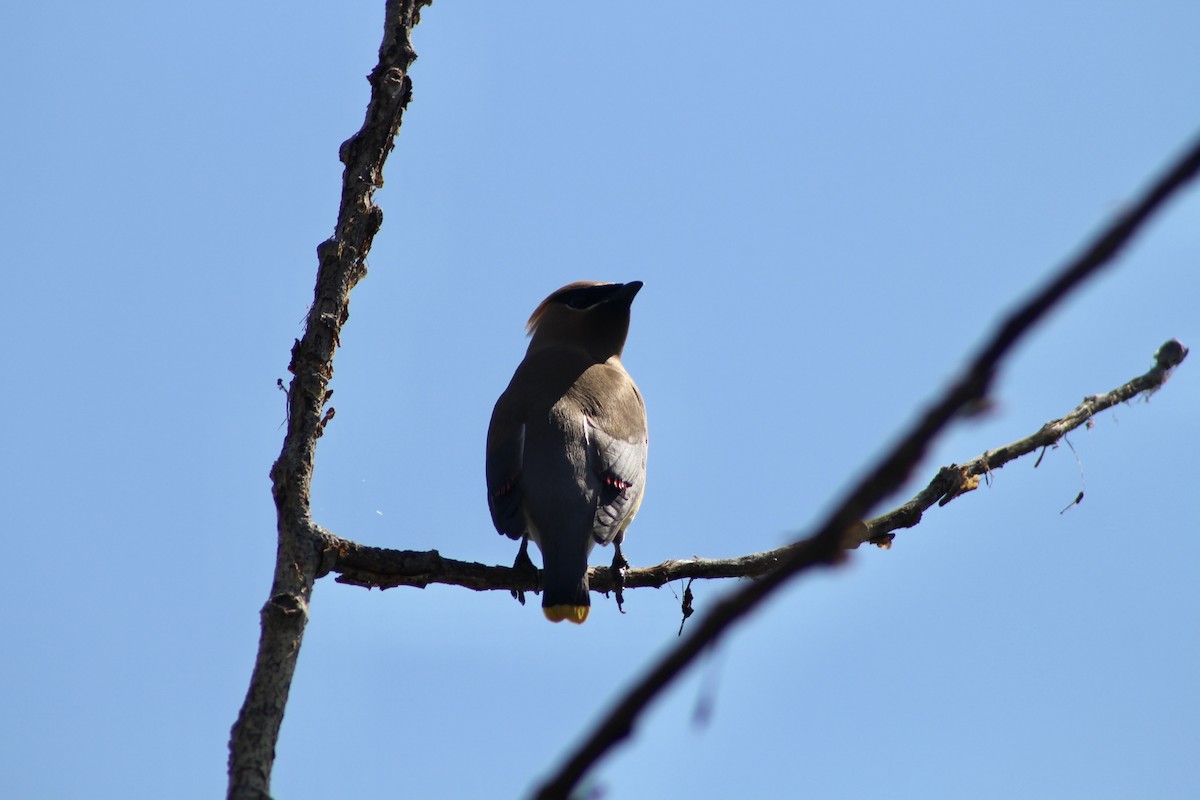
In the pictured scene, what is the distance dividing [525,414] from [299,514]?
1985 mm

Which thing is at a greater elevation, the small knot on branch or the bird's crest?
the bird's crest

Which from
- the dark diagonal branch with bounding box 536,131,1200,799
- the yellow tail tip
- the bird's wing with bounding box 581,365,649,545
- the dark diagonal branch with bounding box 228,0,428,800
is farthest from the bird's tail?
the dark diagonal branch with bounding box 536,131,1200,799

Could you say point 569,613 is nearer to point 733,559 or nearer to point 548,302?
point 733,559

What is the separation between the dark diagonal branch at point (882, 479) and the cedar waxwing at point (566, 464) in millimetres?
3604

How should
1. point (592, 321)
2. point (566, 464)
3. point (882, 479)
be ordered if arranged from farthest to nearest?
point (592, 321) < point (566, 464) < point (882, 479)

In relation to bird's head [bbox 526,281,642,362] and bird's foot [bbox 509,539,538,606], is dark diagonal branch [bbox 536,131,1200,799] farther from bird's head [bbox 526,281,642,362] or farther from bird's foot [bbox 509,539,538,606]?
bird's head [bbox 526,281,642,362]

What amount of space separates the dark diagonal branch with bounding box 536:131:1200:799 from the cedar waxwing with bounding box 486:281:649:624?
142 inches

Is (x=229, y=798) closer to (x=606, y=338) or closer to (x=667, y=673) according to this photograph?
(x=667, y=673)

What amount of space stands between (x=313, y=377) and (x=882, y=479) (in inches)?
111

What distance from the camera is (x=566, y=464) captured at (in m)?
4.80

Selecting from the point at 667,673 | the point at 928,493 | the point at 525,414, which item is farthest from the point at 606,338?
the point at 667,673

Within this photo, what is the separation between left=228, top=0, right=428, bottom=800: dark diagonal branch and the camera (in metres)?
2.74

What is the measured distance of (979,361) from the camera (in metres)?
0.67

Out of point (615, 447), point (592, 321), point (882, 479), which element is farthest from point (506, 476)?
point (882, 479)
